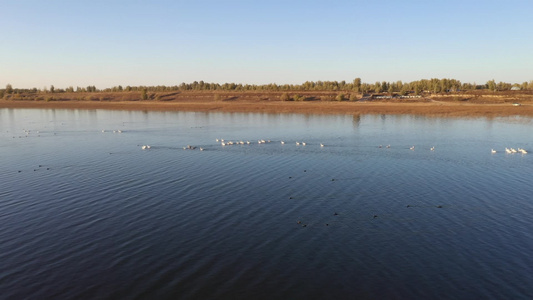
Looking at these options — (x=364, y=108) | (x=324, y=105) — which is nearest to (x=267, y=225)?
(x=364, y=108)

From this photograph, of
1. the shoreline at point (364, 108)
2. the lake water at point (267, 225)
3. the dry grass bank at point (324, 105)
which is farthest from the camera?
the dry grass bank at point (324, 105)

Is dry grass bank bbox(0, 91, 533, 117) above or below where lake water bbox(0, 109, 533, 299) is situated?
above

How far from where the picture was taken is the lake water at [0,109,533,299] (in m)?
17.9

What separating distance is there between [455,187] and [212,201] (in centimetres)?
2392

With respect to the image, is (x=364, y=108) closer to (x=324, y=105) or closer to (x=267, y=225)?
(x=324, y=105)

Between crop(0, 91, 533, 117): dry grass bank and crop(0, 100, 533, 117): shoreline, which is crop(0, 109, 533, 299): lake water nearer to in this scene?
crop(0, 100, 533, 117): shoreline

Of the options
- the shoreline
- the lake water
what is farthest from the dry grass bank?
the lake water

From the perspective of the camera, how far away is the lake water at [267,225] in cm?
1794

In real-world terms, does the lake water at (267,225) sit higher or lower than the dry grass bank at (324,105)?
lower

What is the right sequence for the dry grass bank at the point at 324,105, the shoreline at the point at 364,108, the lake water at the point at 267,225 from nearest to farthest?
the lake water at the point at 267,225, the shoreline at the point at 364,108, the dry grass bank at the point at 324,105

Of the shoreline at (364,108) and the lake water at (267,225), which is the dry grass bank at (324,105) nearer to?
the shoreline at (364,108)

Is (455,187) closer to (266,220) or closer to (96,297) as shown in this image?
(266,220)

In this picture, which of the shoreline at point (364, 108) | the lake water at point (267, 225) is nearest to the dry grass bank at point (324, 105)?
the shoreline at point (364, 108)

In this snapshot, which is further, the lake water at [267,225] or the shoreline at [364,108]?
the shoreline at [364,108]
